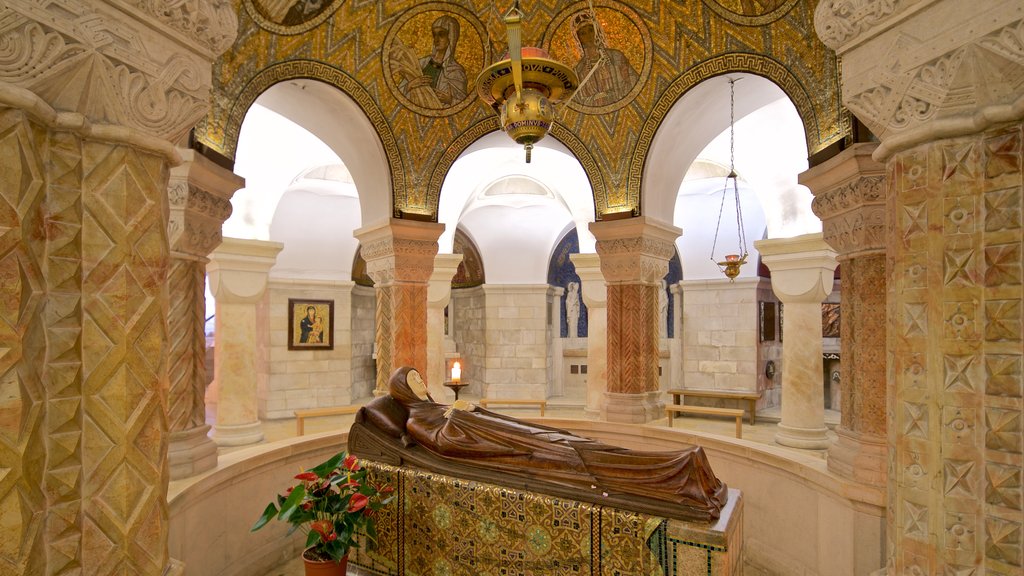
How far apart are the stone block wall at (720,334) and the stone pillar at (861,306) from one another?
19.9 feet

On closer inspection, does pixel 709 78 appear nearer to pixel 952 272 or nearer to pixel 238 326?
pixel 952 272

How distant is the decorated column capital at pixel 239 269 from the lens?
21.0 ft

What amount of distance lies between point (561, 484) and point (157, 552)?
6.64ft

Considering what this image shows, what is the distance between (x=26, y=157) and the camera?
165cm

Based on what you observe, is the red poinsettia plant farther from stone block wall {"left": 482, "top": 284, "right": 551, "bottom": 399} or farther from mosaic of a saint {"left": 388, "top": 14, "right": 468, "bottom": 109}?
stone block wall {"left": 482, "top": 284, "right": 551, "bottom": 399}

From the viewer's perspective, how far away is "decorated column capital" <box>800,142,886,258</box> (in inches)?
159

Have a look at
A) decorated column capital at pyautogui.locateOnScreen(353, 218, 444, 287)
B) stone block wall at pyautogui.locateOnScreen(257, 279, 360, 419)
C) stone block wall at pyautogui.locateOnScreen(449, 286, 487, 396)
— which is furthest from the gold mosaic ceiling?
stone block wall at pyautogui.locateOnScreen(449, 286, 487, 396)

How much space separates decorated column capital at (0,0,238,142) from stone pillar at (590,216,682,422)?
502 centimetres

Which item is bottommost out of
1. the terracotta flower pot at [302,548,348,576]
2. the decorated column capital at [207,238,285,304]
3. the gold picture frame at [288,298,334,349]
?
the terracotta flower pot at [302,548,348,576]

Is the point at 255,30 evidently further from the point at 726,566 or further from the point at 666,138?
the point at 726,566

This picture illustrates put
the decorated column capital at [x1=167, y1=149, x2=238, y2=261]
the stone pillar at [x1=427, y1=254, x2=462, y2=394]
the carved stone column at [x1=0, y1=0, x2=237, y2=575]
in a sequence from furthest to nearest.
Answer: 1. the stone pillar at [x1=427, y1=254, x2=462, y2=394]
2. the decorated column capital at [x1=167, y1=149, x2=238, y2=261]
3. the carved stone column at [x1=0, y1=0, x2=237, y2=575]

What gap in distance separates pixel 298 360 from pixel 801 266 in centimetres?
782

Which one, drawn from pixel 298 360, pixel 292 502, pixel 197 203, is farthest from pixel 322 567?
pixel 298 360

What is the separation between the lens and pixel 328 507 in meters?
3.19
